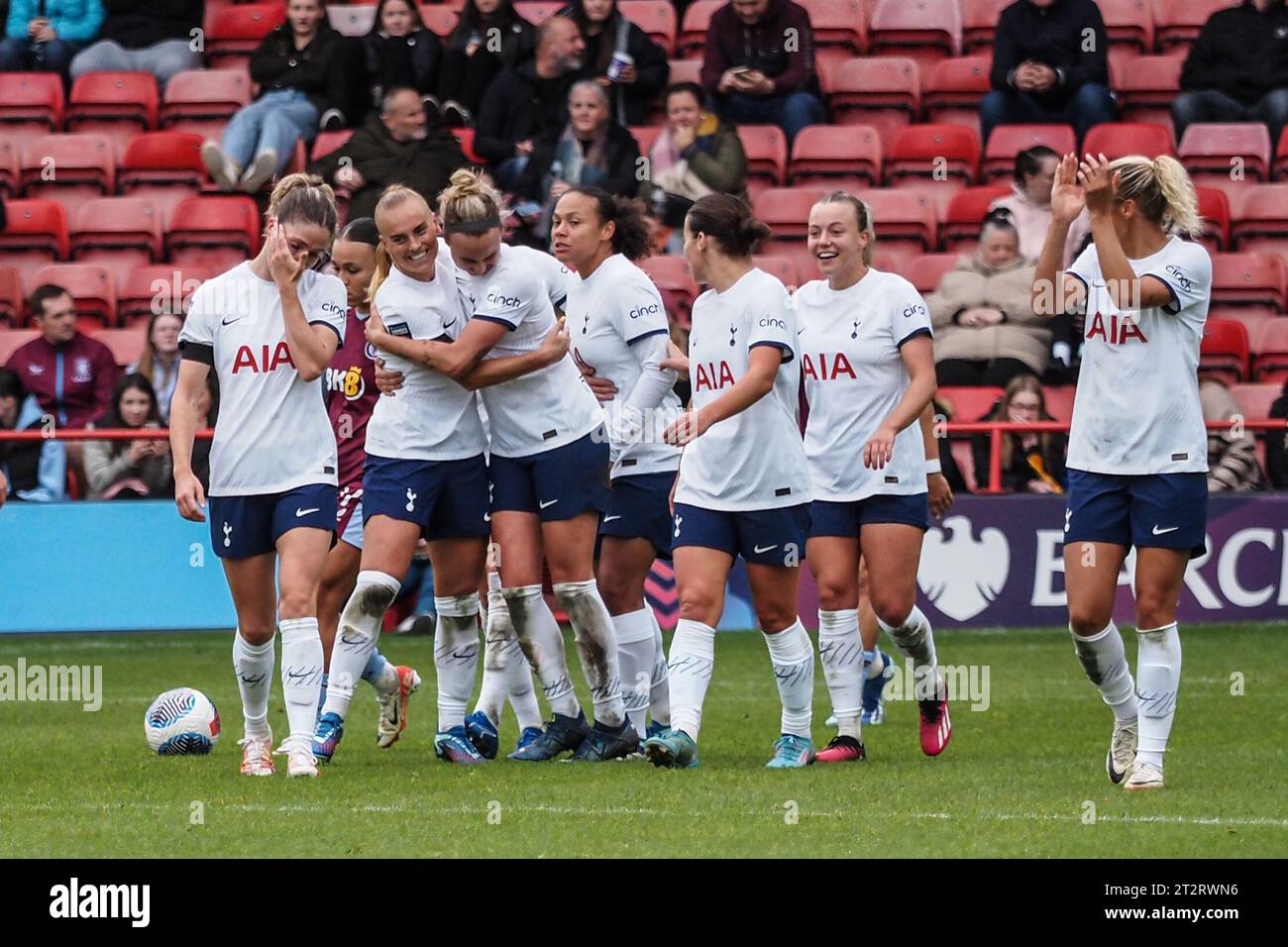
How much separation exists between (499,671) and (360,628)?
94 cm

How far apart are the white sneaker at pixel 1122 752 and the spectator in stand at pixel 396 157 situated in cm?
862

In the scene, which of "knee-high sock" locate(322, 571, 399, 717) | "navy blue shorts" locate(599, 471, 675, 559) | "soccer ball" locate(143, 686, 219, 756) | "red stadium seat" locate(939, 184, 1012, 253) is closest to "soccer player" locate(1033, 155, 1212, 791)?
"navy blue shorts" locate(599, 471, 675, 559)

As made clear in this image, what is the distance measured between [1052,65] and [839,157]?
69.0 inches

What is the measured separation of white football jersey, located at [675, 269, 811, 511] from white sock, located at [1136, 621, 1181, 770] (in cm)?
143

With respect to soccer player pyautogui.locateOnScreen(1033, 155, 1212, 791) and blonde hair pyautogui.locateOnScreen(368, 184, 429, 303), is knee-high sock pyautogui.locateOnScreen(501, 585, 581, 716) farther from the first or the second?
soccer player pyautogui.locateOnScreen(1033, 155, 1212, 791)

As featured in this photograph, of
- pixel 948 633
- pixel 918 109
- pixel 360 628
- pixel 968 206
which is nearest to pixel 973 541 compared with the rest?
pixel 948 633

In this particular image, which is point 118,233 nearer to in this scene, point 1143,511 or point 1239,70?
point 1239,70

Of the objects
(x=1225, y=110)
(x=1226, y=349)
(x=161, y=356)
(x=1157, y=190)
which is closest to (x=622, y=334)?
(x=1157, y=190)

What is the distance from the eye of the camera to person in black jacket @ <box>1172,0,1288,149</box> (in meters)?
16.6

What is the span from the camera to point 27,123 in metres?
18.2

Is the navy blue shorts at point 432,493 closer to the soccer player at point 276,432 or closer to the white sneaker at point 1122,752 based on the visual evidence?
the soccer player at point 276,432

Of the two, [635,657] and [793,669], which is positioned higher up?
[793,669]

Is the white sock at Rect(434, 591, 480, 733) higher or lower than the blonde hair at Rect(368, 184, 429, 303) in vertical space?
lower

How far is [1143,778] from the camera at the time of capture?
24.4 ft
